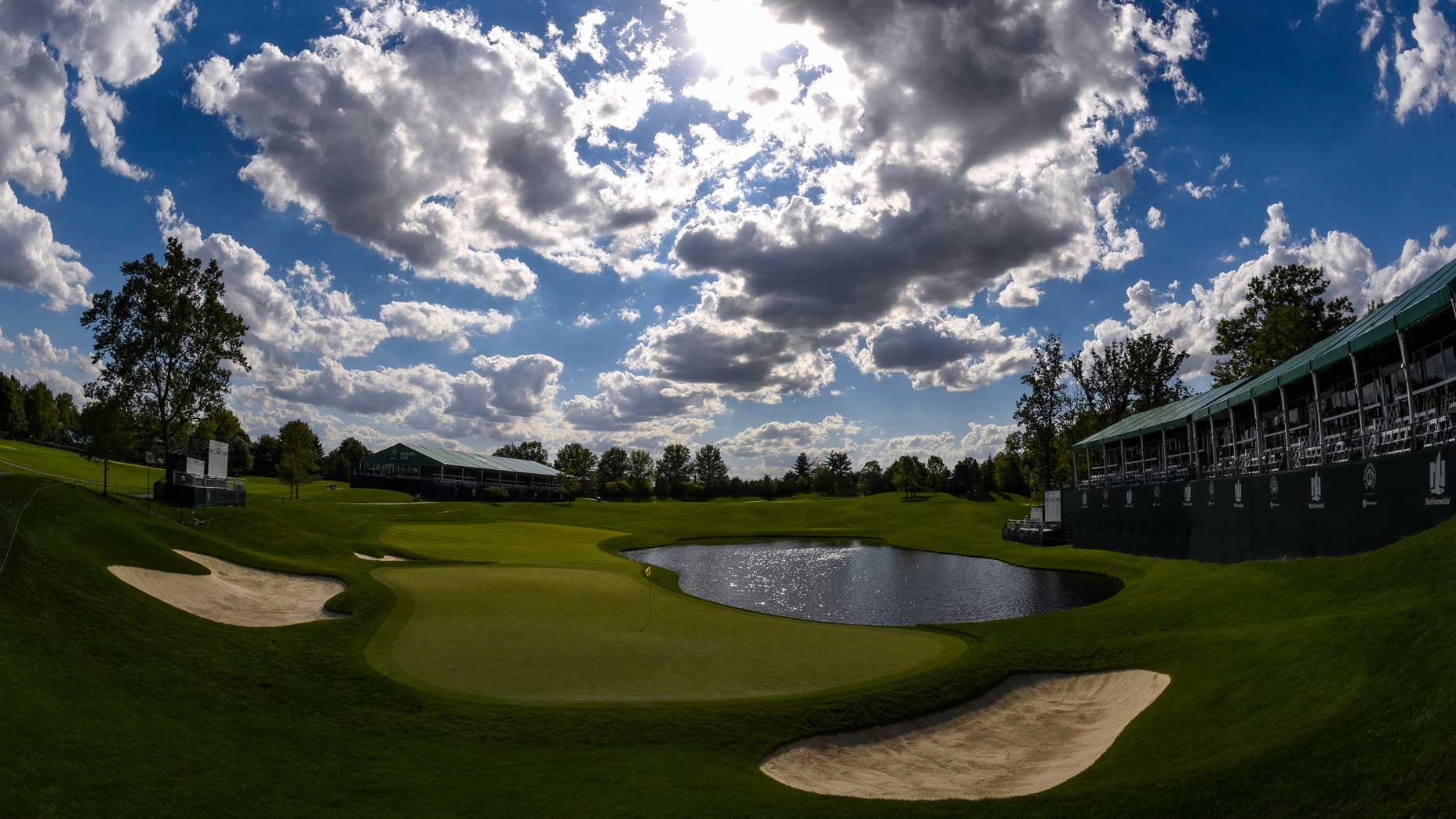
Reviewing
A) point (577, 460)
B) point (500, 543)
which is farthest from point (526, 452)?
point (500, 543)

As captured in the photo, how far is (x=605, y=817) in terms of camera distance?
9.70 metres

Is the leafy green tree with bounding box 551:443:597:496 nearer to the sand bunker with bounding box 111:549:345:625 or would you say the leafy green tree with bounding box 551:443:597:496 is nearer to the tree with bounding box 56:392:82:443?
the tree with bounding box 56:392:82:443

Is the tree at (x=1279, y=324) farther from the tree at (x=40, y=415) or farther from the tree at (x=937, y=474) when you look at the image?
the tree at (x=40, y=415)

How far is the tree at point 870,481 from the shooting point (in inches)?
6358

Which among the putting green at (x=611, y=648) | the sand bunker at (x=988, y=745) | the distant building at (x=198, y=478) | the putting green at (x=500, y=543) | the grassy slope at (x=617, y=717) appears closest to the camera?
the grassy slope at (x=617, y=717)

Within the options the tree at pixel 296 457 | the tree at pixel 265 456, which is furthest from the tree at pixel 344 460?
the tree at pixel 296 457

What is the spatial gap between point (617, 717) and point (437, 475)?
9503 centimetres

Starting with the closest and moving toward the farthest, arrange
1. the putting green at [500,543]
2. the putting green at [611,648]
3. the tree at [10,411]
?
the putting green at [611,648]
the putting green at [500,543]
the tree at [10,411]

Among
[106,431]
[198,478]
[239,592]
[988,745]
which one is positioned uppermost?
[106,431]

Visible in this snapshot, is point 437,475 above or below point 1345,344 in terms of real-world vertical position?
below

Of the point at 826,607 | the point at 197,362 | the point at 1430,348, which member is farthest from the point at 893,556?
the point at 197,362

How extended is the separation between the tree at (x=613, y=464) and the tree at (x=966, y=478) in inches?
2980

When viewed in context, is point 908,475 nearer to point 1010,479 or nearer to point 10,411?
point 1010,479

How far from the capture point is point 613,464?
7126 inches
